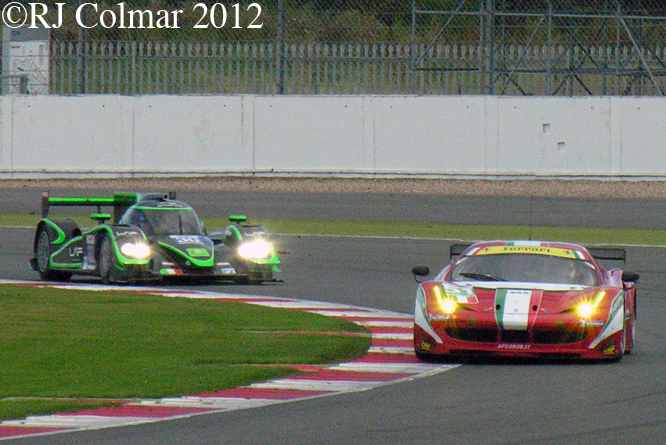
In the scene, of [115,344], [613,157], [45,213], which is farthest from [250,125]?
[115,344]

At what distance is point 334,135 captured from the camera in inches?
1002

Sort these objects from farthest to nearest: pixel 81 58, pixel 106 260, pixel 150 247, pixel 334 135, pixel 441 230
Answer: pixel 81 58 < pixel 334 135 < pixel 441 230 < pixel 106 260 < pixel 150 247

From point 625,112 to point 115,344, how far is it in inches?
654

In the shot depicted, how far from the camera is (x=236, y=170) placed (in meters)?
25.7

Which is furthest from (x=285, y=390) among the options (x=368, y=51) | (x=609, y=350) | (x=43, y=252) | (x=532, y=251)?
(x=368, y=51)

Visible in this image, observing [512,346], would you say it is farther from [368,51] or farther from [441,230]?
[368,51]

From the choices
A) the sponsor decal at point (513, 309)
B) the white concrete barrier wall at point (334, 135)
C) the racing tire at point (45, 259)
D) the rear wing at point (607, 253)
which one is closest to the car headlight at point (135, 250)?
the racing tire at point (45, 259)

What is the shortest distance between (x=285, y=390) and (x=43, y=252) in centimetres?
851

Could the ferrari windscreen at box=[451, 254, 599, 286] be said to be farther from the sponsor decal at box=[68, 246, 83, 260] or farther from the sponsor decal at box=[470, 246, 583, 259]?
the sponsor decal at box=[68, 246, 83, 260]

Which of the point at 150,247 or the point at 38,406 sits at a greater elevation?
the point at 150,247

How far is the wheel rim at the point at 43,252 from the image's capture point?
15.9 metres

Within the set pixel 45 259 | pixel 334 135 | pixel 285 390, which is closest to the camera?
pixel 285 390

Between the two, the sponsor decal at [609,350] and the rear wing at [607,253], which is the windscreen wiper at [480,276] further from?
the rear wing at [607,253]

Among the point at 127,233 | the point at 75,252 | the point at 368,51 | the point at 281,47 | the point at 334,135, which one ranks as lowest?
the point at 75,252
